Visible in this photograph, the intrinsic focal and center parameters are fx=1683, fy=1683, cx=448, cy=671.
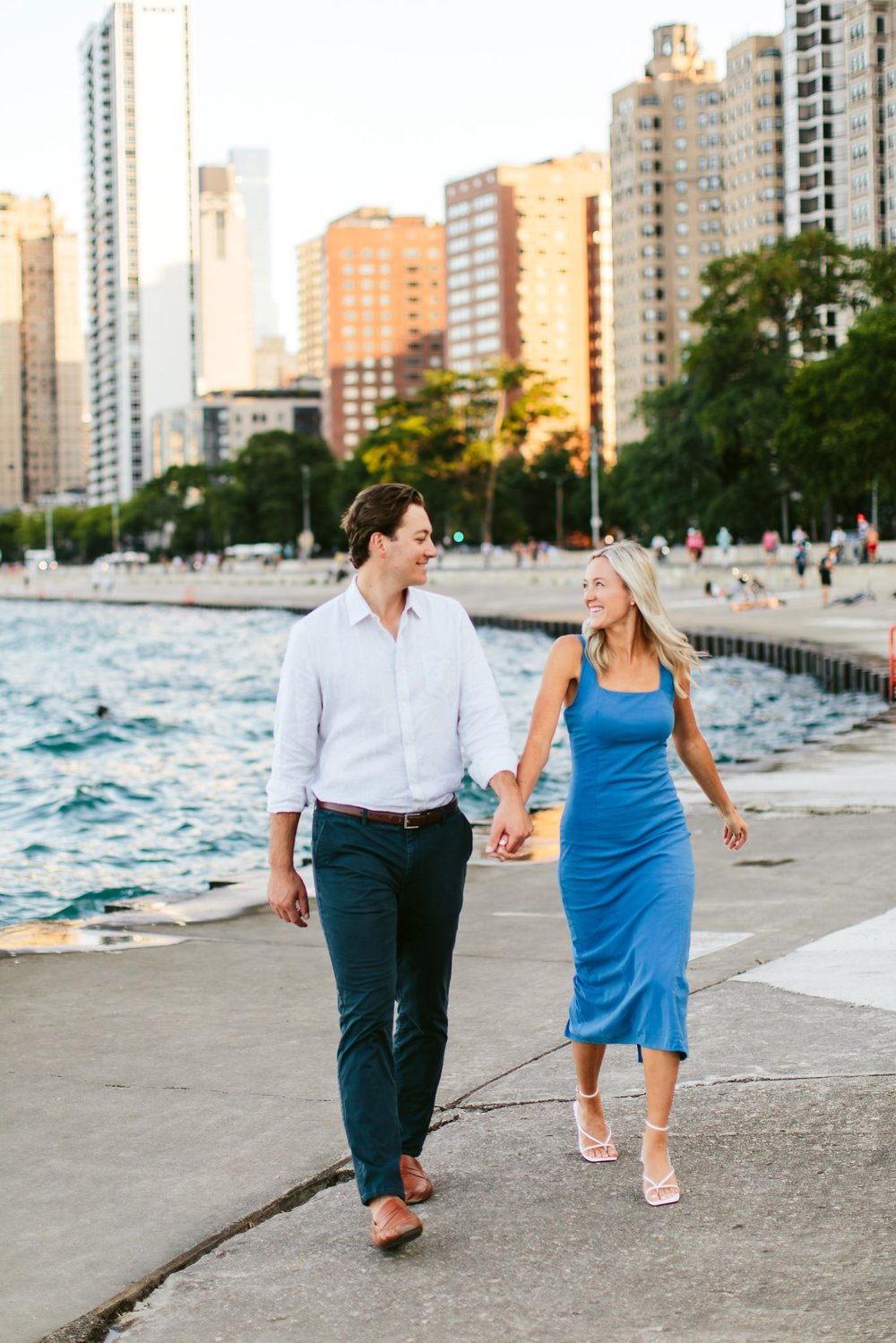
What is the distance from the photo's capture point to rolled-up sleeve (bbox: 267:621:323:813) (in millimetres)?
4387

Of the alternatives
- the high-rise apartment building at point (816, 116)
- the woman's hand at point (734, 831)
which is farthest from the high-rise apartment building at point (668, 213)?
the woman's hand at point (734, 831)

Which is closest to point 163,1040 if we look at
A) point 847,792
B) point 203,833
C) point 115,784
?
point 847,792

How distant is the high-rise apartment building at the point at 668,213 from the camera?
18512cm

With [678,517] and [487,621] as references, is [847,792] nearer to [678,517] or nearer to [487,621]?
[487,621]

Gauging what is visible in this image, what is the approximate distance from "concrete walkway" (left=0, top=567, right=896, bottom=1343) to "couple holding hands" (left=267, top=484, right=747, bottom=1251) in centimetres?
22

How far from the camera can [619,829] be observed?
4.57 meters

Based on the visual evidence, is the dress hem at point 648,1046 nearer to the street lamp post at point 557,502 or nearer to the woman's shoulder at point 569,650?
the woman's shoulder at point 569,650

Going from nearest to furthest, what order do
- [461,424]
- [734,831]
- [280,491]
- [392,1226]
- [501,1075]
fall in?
[392,1226], [734,831], [501,1075], [461,424], [280,491]

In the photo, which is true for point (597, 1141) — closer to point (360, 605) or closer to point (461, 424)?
point (360, 605)

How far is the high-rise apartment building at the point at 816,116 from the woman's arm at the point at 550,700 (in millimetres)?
152795

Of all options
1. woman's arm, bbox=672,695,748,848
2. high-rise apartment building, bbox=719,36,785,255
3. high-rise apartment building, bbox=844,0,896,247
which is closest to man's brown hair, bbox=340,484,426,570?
woman's arm, bbox=672,695,748,848

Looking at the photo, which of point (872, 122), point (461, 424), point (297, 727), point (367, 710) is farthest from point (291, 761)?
point (872, 122)

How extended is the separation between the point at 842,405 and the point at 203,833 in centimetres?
5929

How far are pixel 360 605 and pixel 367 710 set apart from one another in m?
0.28
